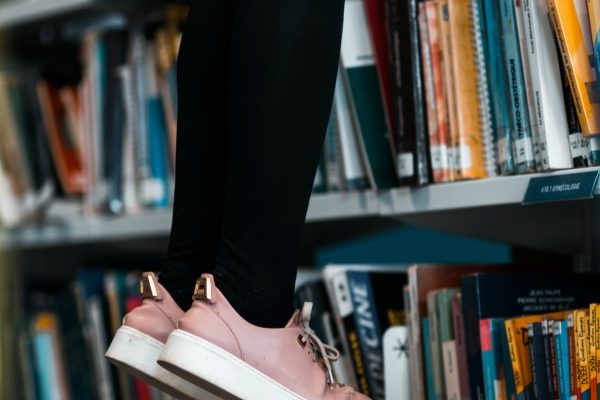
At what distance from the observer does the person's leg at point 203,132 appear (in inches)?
40.2

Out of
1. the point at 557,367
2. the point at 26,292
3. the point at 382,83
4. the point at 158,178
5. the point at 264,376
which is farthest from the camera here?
the point at 26,292

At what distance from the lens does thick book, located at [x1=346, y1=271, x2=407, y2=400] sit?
1310mm

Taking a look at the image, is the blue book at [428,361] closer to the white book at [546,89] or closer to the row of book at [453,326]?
the row of book at [453,326]

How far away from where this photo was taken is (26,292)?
2.08m

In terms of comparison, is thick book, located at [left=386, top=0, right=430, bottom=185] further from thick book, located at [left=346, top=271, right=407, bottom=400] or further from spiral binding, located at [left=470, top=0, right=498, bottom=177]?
thick book, located at [left=346, top=271, right=407, bottom=400]

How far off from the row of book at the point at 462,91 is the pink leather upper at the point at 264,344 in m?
0.38

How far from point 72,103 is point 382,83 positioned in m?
0.85

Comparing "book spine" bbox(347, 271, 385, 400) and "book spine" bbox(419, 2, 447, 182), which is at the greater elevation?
"book spine" bbox(419, 2, 447, 182)

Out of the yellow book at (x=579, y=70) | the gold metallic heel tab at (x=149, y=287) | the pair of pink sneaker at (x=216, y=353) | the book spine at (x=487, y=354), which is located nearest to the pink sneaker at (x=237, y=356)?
the pair of pink sneaker at (x=216, y=353)

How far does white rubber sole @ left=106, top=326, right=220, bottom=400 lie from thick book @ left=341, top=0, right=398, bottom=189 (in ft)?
1.50

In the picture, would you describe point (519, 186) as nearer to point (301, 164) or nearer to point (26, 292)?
point (301, 164)

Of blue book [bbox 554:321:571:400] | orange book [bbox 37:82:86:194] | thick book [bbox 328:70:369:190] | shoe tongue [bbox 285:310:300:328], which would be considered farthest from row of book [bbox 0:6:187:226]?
blue book [bbox 554:321:571:400]

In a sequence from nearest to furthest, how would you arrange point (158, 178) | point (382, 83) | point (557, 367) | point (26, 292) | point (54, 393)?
point (557, 367) → point (382, 83) → point (158, 178) → point (54, 393) → point (26, 292)

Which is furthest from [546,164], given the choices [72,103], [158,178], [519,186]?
[72,103]
